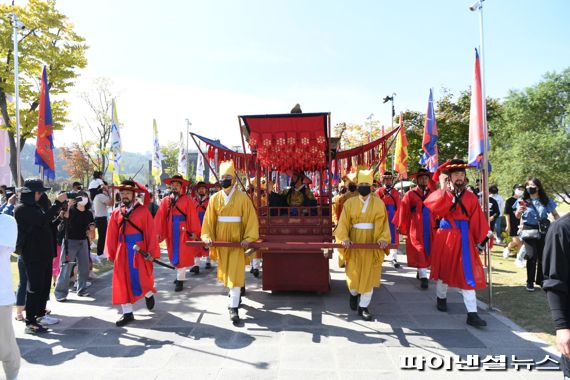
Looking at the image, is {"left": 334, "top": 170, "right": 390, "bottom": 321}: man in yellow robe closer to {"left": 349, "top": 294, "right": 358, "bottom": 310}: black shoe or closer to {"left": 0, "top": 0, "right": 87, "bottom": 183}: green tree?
{"left": 349, "top": 294, "right": 358, "bottom": 310}: black shoe

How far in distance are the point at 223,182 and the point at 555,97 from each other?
1268 inches

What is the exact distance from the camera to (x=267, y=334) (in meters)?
4.47

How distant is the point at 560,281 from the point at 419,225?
4.77 m

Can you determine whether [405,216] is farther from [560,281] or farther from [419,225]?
[560,281]

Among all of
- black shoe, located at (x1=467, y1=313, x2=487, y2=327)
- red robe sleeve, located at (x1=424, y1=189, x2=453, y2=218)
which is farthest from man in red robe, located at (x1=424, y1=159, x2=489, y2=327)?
black shoe, located at (x1=467, y1=313, x2=487, y2=327)

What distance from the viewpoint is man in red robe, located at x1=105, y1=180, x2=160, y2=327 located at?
4922 millimetres

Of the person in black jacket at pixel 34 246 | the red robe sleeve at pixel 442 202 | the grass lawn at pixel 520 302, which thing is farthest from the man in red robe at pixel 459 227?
the person in black jacket at pixel 34 246

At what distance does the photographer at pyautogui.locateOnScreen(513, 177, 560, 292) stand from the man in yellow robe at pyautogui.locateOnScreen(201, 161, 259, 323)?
474cm

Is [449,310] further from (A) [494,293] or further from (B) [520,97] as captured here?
(B) [520,97]

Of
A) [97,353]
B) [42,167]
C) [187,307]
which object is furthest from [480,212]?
[42,167]

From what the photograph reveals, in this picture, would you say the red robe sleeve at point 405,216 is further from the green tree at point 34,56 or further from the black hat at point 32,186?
the green tree at point 34,56

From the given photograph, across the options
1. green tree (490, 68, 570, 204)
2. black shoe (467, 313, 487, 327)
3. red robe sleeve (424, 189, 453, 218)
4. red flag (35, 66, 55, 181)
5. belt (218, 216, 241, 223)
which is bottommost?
black shoe (467, 313, 487, 327)

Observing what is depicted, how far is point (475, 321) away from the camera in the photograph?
457 cm

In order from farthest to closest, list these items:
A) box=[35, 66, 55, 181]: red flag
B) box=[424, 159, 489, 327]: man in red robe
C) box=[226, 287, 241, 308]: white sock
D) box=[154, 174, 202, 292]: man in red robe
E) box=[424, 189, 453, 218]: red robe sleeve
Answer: box=[35, 66, 55, 181]: red flag < box=[154, 174, 202, 292]: man in red robe < box=[226, 287, 241, 308]: white sock < box=[424, 189, 453, 218]: red robe sleeve < box=[424, 159, 489, 327]: man in red robe
